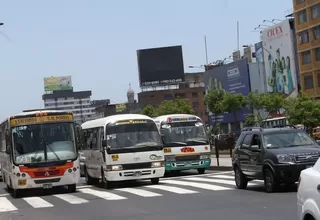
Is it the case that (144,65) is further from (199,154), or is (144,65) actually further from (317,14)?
(199,154)


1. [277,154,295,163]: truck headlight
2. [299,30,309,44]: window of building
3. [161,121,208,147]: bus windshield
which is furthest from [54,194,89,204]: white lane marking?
[299,30,309,44]: window of building

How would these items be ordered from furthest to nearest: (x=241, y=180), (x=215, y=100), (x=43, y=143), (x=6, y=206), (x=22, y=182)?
1. (x=215, y=100)
2. (x=43, y=143)
3. (x=22, y=182)
4. (x=241, y=180)
5. (x=6, y=206)

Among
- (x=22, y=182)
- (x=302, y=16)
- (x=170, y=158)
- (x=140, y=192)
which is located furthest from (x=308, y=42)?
(x=22, y=182)

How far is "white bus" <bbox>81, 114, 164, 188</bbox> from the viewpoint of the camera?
76.5 feet

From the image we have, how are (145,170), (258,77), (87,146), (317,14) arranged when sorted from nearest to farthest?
(145,170) → (87,146) → (317,14) → (258,77)

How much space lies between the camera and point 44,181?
867 inches

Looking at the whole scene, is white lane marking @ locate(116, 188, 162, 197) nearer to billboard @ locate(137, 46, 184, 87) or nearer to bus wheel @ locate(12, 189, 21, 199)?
bus wheel @ locate(12, 189, 21, 199)

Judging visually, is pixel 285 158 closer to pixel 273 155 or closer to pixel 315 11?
pixel 273 155

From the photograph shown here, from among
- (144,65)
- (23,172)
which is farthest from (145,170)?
(144,65)

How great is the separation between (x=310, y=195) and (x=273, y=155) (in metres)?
9.71

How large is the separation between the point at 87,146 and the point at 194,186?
764 cm

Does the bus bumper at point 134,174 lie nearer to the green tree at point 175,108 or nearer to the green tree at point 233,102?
the green tree at point 233,102

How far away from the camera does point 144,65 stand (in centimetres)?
11931

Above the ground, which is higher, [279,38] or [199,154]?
[279,38]
